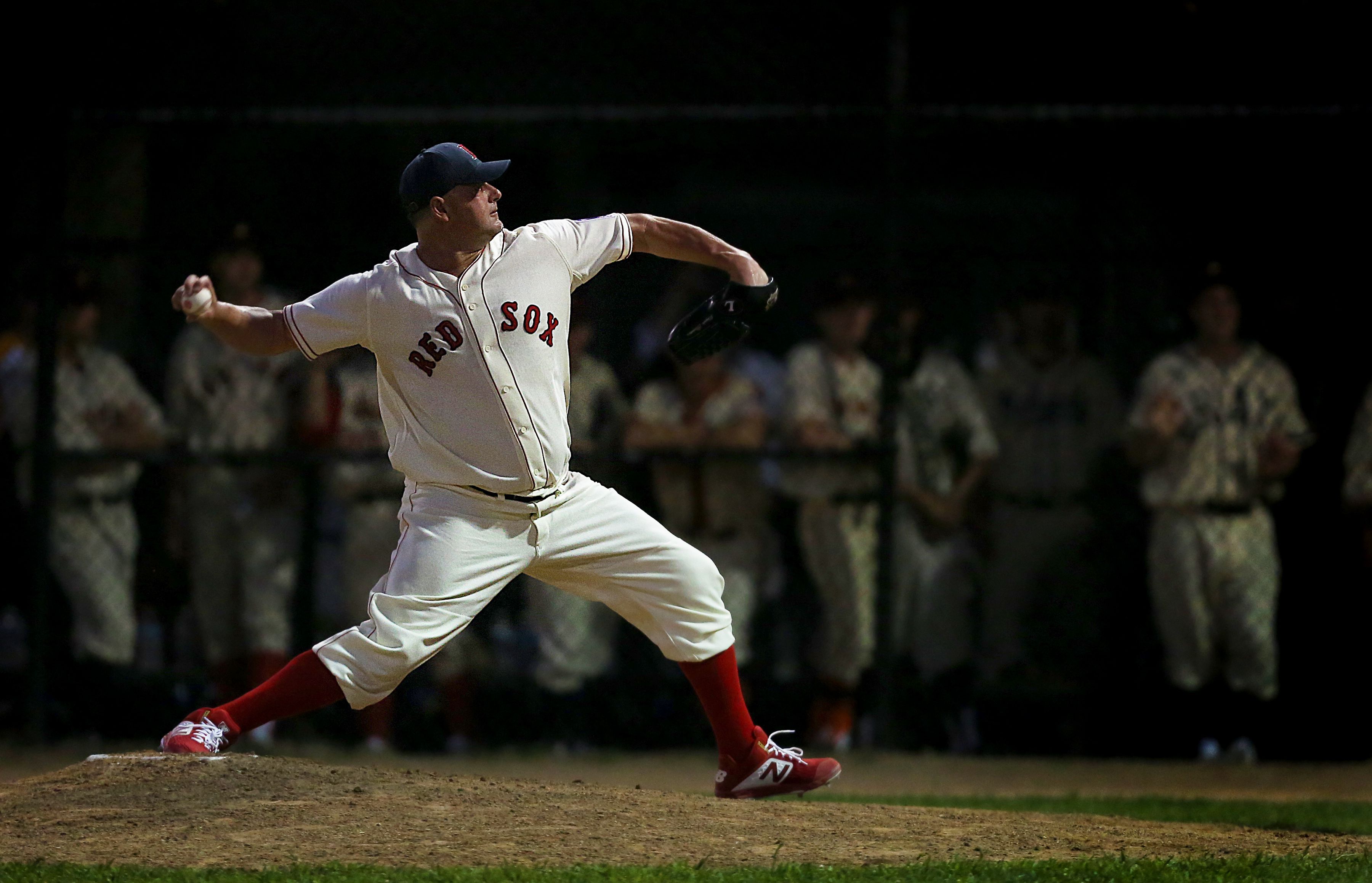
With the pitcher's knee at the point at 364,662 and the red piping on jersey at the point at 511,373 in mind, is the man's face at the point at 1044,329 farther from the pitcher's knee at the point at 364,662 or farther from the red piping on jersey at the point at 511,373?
the pitcher's knee at the point at 364,662

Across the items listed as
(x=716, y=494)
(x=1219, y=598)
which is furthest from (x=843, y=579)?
(x=1219, y=598)

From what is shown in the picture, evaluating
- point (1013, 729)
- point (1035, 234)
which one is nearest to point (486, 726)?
point (1013, 729)

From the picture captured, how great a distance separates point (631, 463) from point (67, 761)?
248 cm

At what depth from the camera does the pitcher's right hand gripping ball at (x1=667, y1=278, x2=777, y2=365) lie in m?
4.12

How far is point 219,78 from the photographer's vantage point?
751 centimetres

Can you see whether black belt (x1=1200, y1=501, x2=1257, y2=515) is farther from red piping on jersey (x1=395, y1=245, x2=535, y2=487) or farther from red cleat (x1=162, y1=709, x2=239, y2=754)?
red cleat (x1=162, y1=709, x2=239, y2=754)

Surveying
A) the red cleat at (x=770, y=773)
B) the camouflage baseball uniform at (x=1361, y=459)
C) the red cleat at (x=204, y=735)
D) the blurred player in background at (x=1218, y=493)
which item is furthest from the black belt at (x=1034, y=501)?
the red cleat at (x=204, y=735)

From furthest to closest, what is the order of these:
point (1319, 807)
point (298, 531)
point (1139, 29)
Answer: point (1139, 29), point (298, 531), point (1319, 807)

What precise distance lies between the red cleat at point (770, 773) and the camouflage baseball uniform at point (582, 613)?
7.80ft

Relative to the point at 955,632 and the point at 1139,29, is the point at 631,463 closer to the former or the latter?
the point at 955,632

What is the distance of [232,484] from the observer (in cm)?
687

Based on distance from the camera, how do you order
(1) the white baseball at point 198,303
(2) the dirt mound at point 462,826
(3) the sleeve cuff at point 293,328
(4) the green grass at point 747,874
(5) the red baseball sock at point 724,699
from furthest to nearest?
(5) the red baseball sock at point 724,699 < (3) the sleeve cuff at point 293,328 < (1) the white baseball at point 198,303 < (2) the dirt mound at point 462,826 < (4) the green grass at point 747,874

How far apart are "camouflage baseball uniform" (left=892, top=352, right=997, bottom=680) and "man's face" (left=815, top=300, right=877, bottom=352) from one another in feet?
0.89

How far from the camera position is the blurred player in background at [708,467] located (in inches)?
268
